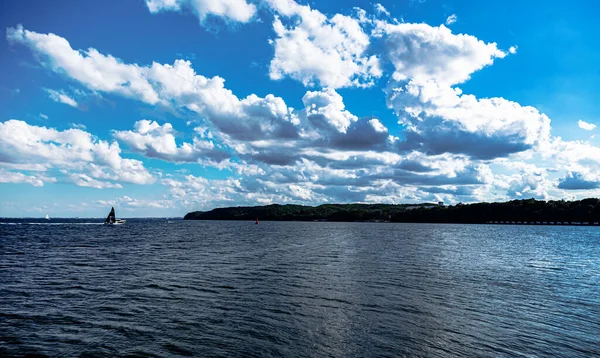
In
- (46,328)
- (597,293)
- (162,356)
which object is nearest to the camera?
(162,356)

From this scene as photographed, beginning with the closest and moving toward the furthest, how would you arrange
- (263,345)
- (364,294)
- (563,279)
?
(263,345)
(364,294)
(563,279)

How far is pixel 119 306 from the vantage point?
25.0 m

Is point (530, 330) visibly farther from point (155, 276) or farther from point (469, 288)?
point (155, 276)

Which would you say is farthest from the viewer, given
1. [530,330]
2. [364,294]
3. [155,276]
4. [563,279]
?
[563,279]

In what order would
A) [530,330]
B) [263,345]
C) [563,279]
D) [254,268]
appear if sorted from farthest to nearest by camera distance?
[254,268] < [563,279] < [530,330] < [263,345]

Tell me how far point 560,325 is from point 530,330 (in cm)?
300

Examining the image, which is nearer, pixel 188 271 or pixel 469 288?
pixel 469 288

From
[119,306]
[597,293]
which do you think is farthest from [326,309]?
[597,293]

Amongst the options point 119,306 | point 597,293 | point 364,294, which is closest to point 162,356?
point 119,306

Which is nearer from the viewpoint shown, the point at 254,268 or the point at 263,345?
the point at 263,345

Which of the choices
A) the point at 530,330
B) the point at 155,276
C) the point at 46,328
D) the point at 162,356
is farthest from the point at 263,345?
the point at 155,276

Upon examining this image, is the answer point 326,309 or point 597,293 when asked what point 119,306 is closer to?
point 326,309

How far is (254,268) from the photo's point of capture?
44844 mm

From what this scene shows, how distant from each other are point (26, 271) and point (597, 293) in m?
57.3
